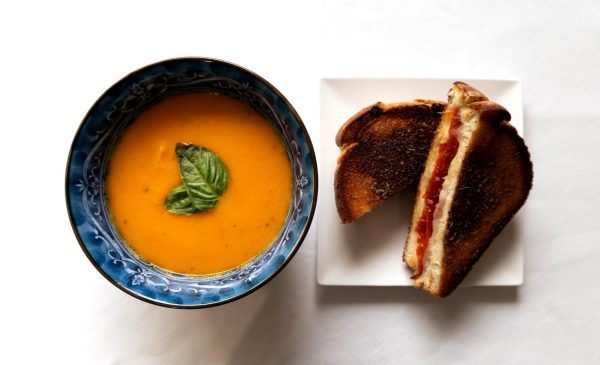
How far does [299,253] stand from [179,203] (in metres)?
0.48

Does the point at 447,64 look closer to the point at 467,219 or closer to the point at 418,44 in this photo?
the point at 418,44

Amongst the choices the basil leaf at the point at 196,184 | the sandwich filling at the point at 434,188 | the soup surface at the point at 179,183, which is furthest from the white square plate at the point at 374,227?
the basil leaf at the point at 196,184

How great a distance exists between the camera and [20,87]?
1864 mm

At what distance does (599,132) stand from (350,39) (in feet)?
3.02

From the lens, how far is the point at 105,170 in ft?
5.04

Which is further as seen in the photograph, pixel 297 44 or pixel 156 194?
pixel 297 44

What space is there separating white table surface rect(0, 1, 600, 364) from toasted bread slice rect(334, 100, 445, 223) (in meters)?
0.18

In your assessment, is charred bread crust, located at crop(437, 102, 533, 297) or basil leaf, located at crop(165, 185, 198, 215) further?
charred bread crust, located at crop(437, 102, 533, 297)

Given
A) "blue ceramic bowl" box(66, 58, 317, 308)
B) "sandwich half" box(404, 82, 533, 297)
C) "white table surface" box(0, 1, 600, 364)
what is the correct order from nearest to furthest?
1. "blue ceramic bowl" box(66, 58, 317, 308)
2. "sandwich half" box(404, 82, 533, 297)
3. "white table surface" box(0, 1, 600, 364)

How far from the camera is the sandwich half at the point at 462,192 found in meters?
1.69

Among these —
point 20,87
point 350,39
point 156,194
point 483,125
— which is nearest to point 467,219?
point 483,125

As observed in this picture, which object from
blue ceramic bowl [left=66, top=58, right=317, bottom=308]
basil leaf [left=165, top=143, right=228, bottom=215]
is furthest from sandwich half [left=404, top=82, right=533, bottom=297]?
basil leaf [left=165, top=143, right=228, bottom=215]

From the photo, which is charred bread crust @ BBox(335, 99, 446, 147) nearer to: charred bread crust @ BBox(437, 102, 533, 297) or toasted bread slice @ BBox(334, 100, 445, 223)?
toasted bread slice @ BBox(334, 100, 445, 223)

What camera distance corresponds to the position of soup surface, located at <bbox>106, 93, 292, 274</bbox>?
1.53 meters
